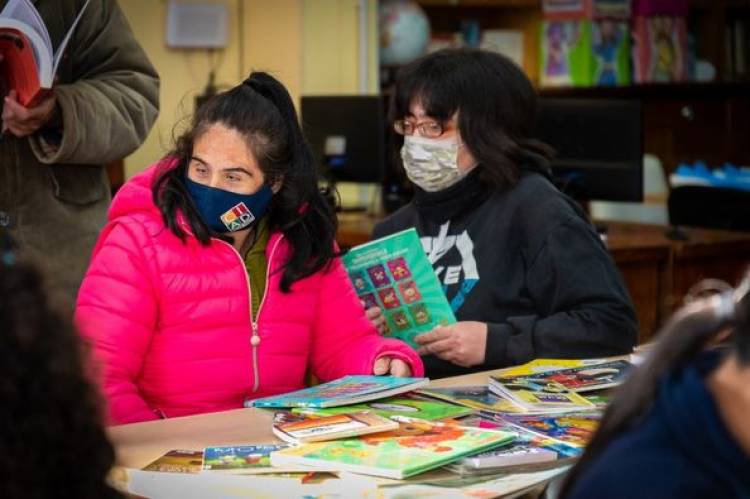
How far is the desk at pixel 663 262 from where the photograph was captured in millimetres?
4168

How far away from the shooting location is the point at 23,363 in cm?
97

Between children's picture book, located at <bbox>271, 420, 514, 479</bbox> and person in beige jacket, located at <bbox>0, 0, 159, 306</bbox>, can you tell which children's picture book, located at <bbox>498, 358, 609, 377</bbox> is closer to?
children's picture book, located at <bbox>271, 420, 514, 479</bbox>

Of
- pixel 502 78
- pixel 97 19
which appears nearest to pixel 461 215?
pixel 502 78

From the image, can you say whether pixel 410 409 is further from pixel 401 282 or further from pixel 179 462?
pixel 401 282

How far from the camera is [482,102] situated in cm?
278

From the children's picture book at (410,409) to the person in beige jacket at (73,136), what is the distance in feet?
2.69

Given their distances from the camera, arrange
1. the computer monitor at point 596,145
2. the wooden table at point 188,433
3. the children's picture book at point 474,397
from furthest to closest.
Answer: the computer monitor at point 596,145 → the children's picture book at point 474,397 → the wooden table at point 188,433

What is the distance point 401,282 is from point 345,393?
1.87 feet

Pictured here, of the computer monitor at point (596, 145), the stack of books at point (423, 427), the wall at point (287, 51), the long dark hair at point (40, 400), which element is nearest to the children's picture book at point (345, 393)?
the stack of books at point (423, 427)

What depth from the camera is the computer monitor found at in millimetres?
4391

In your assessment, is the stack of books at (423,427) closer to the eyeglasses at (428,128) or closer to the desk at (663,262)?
the eyeglasses at (428,128)

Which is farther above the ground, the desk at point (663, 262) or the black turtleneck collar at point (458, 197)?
the black turtleneck collar at point (458, 197)

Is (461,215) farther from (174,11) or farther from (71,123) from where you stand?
(174,11)

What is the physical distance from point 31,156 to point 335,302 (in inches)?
28.5
